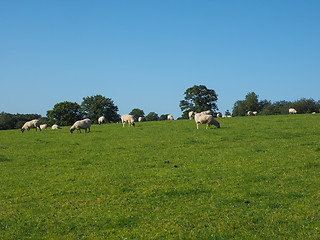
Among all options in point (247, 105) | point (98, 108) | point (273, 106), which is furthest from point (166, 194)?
point (247, 105)

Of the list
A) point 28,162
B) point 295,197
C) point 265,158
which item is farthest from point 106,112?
point 295,197

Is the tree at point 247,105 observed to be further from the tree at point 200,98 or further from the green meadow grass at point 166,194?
the green meadow grass at point 166,194

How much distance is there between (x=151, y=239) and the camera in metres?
8.51

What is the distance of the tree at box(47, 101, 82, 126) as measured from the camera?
9638 cm

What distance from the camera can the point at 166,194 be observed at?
39.5 ft

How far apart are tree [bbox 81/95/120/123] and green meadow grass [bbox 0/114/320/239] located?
76633mm

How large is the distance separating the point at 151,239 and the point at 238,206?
368cm

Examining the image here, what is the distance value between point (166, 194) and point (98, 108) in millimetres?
89691

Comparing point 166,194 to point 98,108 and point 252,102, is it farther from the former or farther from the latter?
point 252,102

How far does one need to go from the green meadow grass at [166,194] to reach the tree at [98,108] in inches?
3017

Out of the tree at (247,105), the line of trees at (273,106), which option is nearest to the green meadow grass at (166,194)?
the line of trees at (273,106)

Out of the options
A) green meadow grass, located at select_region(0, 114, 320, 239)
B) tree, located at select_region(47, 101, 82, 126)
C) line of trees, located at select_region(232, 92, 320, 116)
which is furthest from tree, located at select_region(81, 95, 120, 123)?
green meadow grass, located at select_region(0, 114, 320, 239)

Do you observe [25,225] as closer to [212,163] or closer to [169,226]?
[169,226]

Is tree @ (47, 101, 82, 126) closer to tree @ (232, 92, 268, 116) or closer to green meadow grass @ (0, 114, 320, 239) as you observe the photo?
tree @ (232, 92, 268, 116)
